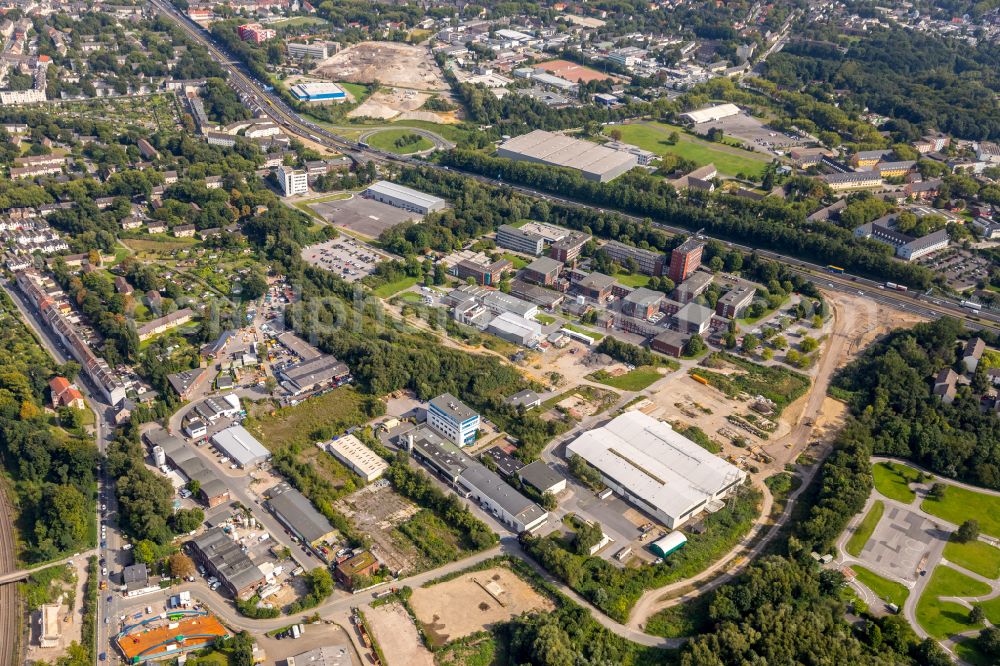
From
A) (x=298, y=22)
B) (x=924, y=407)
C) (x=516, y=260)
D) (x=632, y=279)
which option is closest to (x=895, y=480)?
(x=924, y=407)

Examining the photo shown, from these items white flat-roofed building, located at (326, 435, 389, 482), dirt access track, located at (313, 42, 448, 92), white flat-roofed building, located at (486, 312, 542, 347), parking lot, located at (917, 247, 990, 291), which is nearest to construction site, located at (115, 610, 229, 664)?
white flat-roofed building, located at (326, 435, 389, 482)

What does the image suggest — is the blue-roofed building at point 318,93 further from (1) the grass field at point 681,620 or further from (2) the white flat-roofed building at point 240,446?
(1) the grass field at point 681,620

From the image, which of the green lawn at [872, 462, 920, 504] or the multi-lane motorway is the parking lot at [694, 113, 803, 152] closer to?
the multi-lane motorway

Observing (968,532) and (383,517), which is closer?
(968,532)

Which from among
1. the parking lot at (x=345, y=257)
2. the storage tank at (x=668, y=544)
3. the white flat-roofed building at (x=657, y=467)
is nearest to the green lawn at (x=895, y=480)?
the white flat-roofed building at (x=657, y=467)

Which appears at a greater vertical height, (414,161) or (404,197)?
(404,197)

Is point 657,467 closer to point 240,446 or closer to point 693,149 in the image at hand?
point 240,446
